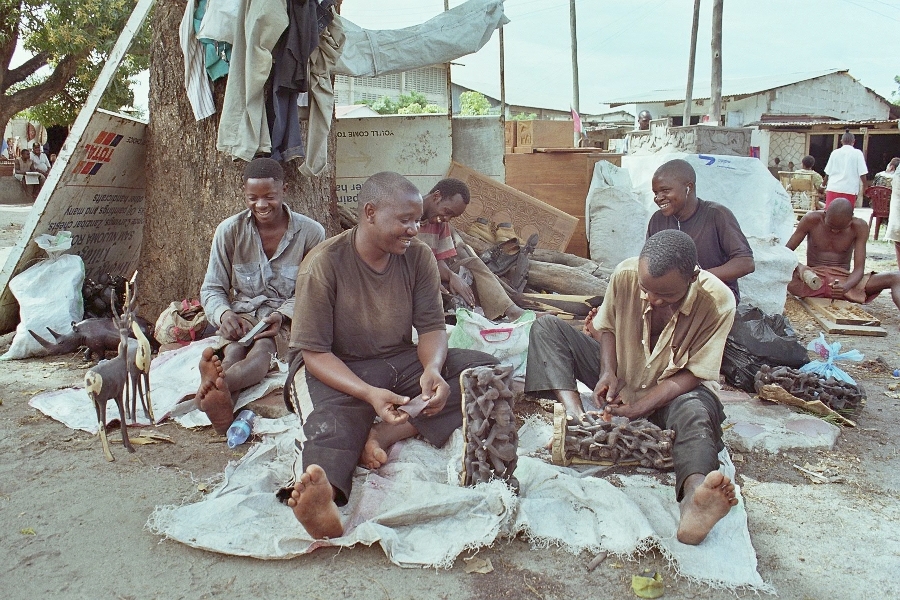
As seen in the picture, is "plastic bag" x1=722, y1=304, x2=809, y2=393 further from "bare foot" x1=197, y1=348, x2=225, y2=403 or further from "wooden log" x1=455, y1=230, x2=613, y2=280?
"bare foot" x1=197, y1=348, x2=225, y2=403

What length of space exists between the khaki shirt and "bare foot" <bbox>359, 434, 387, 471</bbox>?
1.17m

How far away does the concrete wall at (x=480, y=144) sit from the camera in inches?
299

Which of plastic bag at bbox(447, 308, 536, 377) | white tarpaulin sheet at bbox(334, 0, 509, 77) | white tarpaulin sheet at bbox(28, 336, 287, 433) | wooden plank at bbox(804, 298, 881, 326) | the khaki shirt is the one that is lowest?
wooden plank at bbox(804, 298, 881, 326)

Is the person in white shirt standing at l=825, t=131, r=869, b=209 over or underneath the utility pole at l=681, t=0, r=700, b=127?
underneath

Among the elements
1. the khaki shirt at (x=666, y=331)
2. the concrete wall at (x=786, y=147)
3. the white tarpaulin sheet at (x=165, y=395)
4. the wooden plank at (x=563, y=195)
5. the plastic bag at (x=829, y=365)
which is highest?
the concrete wall at (x=786, y=147)

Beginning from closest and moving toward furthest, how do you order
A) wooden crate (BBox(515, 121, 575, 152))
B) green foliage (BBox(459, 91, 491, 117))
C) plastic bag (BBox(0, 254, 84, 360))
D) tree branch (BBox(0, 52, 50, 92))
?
plastic bag (BBox(0, 254, 84, 360)), wooden crate (BBox(515, 121, 575, 152)), tree branch (BBox(0, 52, 50, 92)), green foliage (BBox(459, 91, 491, 117))

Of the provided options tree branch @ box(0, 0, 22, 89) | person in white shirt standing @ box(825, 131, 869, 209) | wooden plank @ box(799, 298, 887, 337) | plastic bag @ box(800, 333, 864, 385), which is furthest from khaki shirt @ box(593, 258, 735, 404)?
tree branch @ box(0, 0, 22, 89)

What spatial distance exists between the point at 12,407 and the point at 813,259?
679 cm

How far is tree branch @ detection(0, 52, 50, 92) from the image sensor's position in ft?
41.8

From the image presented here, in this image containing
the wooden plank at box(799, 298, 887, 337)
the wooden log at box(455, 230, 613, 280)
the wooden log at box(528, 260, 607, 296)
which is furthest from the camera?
the wooden log at box(455, 230, 613, 280)

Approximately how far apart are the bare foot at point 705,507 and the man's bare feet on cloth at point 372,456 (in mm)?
1213

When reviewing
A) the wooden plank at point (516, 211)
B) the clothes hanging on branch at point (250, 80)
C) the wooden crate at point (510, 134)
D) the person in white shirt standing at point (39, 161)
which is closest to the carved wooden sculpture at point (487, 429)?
the clothes hanging on branch at point (250, 80)

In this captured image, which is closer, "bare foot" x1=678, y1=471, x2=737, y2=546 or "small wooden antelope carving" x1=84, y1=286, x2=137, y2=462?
"bare foot" x1=678, y1=471, x2=737, y2=546

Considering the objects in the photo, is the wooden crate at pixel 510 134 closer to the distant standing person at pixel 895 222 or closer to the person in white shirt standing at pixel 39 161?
the distant standing person at pixel 895 222
